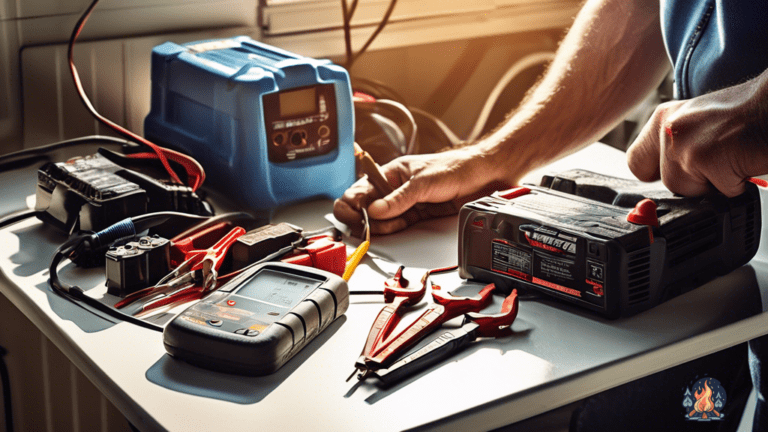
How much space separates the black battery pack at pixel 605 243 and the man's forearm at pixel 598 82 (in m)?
0.27

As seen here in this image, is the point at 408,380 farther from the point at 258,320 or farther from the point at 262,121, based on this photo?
the point at 262,121

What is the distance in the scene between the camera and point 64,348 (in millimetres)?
707

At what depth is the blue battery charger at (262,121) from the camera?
0.98m

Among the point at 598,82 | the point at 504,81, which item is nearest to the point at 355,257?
the point at 598,82

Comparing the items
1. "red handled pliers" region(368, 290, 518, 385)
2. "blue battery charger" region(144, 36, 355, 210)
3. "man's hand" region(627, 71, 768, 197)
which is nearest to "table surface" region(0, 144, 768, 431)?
"red handled pliers" region(368, 290, 518, 385)

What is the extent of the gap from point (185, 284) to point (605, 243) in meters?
0.45

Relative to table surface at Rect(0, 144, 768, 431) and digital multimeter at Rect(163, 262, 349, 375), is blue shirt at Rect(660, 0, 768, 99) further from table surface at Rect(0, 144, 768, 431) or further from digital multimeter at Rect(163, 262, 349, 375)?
digital multimeter at Rect(163, 262, 349, 375)

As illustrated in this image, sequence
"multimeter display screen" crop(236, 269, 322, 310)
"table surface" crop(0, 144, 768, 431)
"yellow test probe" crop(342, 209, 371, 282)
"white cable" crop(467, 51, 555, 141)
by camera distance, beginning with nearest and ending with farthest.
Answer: "table surface" crop(0, 144, 768, 431) < "multimeter display screen" crop(236, 269, 322, 310) < "yellow test probe" crop(342, 209, 371, 282) < "white cable" crop(467, 51, 555, 141)

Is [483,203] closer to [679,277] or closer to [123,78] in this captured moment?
[679,277]

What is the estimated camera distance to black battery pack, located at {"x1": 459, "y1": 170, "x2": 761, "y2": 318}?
718 mm

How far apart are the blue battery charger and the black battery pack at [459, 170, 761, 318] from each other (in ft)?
1.00

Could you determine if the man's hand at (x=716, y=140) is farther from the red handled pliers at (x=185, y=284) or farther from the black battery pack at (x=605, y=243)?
the red handled pliers at (x=185, y=284)

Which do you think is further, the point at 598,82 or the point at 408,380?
the point at 598,82

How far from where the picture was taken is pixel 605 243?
0.70 metres
